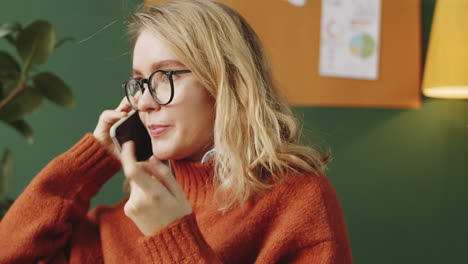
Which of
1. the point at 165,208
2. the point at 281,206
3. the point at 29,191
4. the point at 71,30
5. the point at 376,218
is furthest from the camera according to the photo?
the point at 376,218

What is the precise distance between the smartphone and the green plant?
0.28 m

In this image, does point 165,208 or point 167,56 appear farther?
point 167,56

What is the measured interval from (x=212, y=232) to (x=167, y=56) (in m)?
0.38

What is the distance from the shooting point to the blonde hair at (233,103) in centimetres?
93

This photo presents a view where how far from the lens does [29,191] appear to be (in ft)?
3.37

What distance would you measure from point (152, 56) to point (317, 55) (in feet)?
3.22

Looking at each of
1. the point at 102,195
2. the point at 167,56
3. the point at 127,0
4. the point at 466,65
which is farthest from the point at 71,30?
the point at 466,65

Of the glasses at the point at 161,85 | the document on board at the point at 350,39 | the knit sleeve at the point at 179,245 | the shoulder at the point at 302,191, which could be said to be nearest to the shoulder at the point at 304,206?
the shoulder at the point at 302,191

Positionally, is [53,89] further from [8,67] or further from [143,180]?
[143,180]

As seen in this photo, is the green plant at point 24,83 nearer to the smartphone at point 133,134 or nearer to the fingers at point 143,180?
the smartphone at point 133,134

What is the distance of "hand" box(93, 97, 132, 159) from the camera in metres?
1.11

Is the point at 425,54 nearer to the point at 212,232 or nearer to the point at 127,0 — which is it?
the point at 127,0

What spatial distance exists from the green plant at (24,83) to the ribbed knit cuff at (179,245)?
0.61 meters

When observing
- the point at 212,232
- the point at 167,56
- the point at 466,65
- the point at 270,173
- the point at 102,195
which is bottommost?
the point at 102,195
